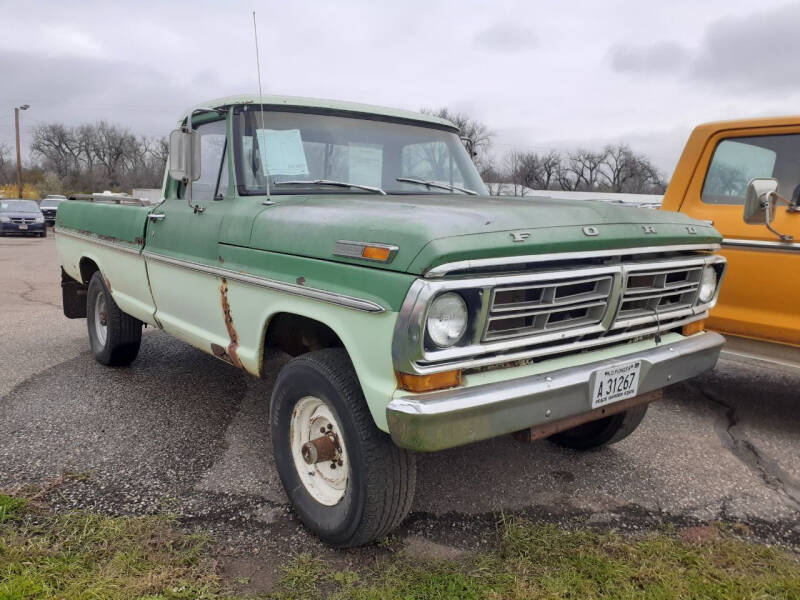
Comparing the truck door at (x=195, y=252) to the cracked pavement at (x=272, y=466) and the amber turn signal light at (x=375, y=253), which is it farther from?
the amber turn signal light at (x=375, y=253)

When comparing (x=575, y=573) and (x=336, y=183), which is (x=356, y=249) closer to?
(x=336, y=183)

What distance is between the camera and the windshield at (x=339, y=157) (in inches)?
132

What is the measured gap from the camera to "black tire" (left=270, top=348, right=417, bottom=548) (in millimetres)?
2400

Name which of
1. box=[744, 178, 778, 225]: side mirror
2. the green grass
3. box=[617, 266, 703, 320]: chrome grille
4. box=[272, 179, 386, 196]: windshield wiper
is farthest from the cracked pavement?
box=[272, 179, 386, 196]: windshield wiper

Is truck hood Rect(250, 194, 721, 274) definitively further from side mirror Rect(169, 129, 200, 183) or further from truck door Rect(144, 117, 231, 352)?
side mirror Rect(169, 129, 200, 183)

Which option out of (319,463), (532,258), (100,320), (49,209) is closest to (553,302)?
(532,258)

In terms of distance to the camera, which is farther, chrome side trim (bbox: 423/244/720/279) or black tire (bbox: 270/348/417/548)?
black tire (bbox: 270/348/417/548)

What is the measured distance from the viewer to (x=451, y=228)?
2227 mm

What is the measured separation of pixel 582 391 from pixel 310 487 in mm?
1281

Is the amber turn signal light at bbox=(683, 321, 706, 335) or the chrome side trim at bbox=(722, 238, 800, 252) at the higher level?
the chrome side trim at bbox=(722, 238, 800, 252)

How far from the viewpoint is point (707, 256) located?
121 inches

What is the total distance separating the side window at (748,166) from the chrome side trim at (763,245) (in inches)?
14.3

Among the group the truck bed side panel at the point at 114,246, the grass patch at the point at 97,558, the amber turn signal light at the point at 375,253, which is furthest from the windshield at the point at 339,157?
the grass patch at the point at 97,558

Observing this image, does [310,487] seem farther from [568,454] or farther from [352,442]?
[568,454]
